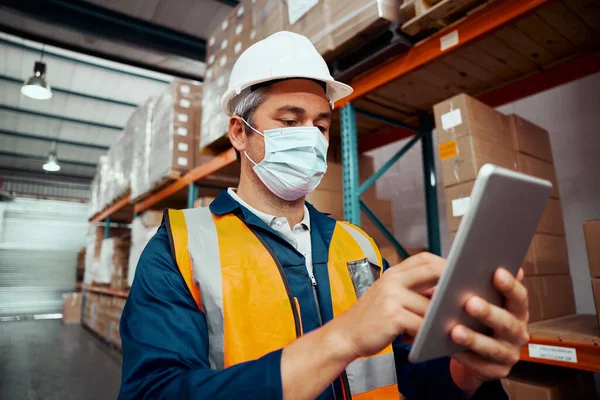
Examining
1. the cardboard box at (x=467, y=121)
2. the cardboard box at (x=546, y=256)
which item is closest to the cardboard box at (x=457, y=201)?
the cardboard box at (x=467, y=121)

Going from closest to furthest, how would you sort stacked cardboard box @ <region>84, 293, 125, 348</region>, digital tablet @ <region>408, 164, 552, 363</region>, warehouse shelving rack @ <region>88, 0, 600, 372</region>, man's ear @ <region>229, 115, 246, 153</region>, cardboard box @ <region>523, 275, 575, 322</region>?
digital tablet @ <region>408, 164, 552, 363</region>
man's ear @ <region>229, 115, 246, 153</region>
warehouse shelving rack @ <region>88, 0, 600, 372</region>
cardboard box @ <region>523, 275, 575, 322</region>
stacked cardboard box @ <region>84, 293, 125, 348</region>

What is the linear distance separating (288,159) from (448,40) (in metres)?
1.05

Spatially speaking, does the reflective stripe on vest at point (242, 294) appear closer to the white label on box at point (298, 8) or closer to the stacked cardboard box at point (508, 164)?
the stacked cardboard box at point (508, 164)

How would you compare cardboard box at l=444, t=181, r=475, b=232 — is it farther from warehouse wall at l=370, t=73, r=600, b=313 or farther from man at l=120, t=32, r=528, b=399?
warehouse wall at l=370, t=73, r=600, b=313

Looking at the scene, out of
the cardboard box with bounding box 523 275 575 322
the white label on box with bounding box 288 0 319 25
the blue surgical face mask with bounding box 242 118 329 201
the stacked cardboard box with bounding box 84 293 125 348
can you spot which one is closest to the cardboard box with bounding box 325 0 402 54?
the white label on box with bounding box 288 0 319 25

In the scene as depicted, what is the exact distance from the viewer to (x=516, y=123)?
2072mm

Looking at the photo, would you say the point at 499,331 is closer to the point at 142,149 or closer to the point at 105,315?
the point at 142,149

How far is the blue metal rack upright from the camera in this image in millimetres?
2234

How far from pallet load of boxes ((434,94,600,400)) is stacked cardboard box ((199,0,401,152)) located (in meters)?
0.57

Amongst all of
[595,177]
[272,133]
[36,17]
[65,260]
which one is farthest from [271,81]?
[65,260]

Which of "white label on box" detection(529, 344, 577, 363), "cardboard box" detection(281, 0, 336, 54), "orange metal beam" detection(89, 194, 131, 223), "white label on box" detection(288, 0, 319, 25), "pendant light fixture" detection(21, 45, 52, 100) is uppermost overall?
"pendant light fixture" detection(21, 45, 52, 100)

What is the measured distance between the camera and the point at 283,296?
1.08 meters

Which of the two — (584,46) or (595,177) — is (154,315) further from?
(595,177)

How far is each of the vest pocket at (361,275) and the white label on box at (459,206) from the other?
28.3 inches
